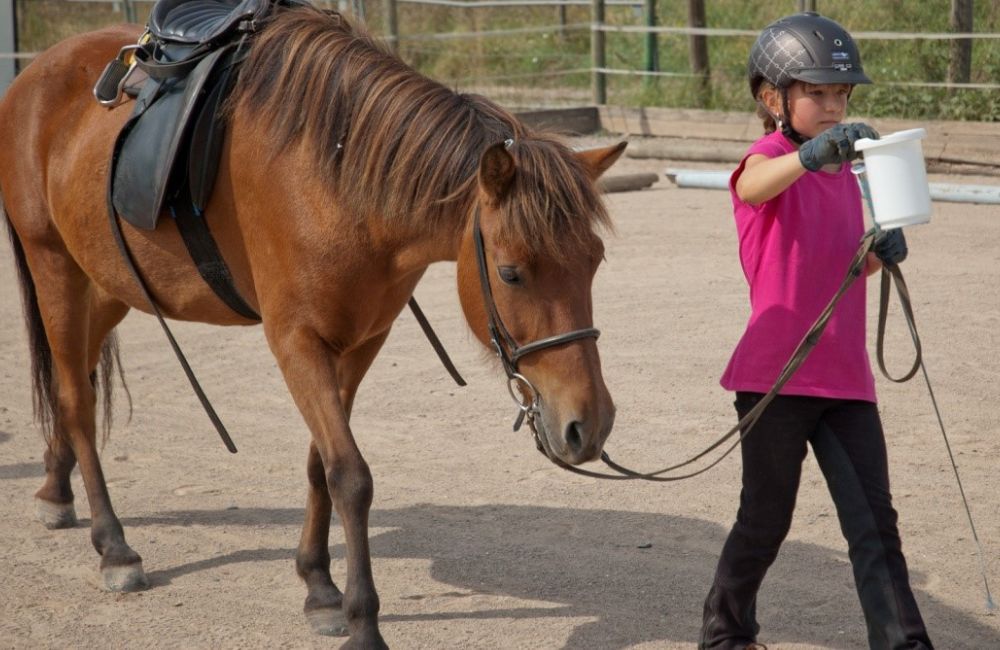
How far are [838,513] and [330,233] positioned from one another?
1.52 metres

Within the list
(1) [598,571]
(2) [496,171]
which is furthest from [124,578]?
(2) [496,171]

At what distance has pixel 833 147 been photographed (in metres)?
2.71

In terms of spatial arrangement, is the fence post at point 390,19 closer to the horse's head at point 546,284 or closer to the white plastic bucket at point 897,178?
the horse's head at point 546,284

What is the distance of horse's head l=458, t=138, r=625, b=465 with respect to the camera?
9.39ft

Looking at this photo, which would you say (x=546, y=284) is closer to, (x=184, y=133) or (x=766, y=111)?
(x=766, y=111)

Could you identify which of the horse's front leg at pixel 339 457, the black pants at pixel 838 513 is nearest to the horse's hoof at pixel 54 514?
the horse's front leg at pixel 339 457

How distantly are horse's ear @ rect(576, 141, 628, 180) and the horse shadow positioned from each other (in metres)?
1.32

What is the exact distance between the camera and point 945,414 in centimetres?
524

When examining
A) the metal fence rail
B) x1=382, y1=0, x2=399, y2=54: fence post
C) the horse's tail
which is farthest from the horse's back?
x1=382, y1=0, x2=399, y2=54: fence post

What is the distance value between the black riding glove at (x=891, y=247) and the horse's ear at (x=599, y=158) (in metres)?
0.69

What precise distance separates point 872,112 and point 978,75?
1.05 meters

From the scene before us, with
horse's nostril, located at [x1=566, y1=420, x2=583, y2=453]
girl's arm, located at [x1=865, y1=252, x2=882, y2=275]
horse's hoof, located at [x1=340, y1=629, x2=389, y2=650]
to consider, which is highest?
girl's arm, located at [x1=865, y1=252, x2=882, y2=275]

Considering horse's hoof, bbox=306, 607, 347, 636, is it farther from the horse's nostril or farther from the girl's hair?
the girl's hair

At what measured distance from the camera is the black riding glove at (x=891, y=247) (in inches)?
115
